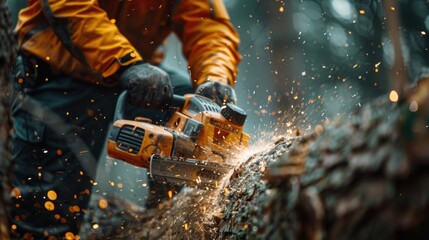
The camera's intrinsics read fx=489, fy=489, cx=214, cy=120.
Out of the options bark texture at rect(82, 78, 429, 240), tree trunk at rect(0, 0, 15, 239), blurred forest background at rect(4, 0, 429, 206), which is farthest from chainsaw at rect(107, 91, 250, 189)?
blurred forest background at rect(4, 0, 429, 206)

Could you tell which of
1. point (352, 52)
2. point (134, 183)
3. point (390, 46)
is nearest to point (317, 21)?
point (352, 52)

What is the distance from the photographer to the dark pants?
10.0ft

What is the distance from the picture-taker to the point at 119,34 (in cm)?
290

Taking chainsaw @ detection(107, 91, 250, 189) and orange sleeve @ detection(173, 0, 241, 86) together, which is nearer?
chainsaw @ detection(107, 91, 250, 189)

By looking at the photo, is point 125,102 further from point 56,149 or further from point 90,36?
point 56,149

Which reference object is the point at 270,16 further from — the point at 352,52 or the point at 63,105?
the point at 63,105

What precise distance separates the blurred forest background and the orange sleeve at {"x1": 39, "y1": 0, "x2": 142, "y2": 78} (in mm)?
4383

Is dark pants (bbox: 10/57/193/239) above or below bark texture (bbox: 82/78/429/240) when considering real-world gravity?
below

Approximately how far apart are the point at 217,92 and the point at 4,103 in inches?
55.4

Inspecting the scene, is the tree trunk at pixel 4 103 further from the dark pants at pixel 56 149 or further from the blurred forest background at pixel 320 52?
the blurred forest background at pixel 320 52

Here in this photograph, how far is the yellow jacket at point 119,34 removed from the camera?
2.88 m

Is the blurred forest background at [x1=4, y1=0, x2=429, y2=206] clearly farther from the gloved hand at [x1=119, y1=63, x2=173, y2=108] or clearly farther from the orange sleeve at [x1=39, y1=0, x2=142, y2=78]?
the gloved hand at [x1=119, y1=63, x2=173, y2=108]

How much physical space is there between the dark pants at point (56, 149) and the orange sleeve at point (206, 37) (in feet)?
1.61

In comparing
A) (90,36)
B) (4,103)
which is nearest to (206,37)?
(90,36)
